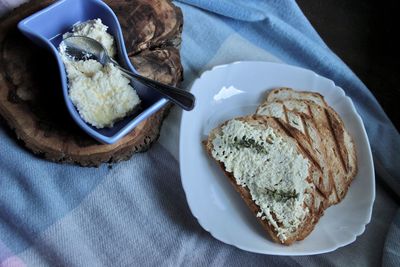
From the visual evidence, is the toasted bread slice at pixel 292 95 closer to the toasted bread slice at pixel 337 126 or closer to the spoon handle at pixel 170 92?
the toasted bread slice at pixel 337 126

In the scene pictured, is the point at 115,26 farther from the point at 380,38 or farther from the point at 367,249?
the point at 380,38

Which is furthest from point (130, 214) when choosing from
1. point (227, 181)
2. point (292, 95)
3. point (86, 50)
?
point (292, 95)

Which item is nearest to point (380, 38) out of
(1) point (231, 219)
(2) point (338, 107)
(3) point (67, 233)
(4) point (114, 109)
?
(2) point (338, 107)

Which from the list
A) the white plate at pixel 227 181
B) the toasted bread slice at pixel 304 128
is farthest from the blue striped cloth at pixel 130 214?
the toasted bread slice at pixel 304 128

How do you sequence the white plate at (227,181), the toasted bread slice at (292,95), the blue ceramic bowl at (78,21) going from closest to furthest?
the blue ceramic bowl at (78,21) < the white plate at (227,181) < the toasted bread slice at (292,95)

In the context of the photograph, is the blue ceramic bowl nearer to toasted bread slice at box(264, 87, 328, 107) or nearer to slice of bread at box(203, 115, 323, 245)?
slice of bread at box(203, 115, 323, 245)

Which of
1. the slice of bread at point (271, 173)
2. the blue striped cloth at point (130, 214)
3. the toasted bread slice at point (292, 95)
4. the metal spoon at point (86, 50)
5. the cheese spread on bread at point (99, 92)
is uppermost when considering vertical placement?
the metal spoon at point (86, 50)

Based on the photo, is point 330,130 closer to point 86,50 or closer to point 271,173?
point 271,173
